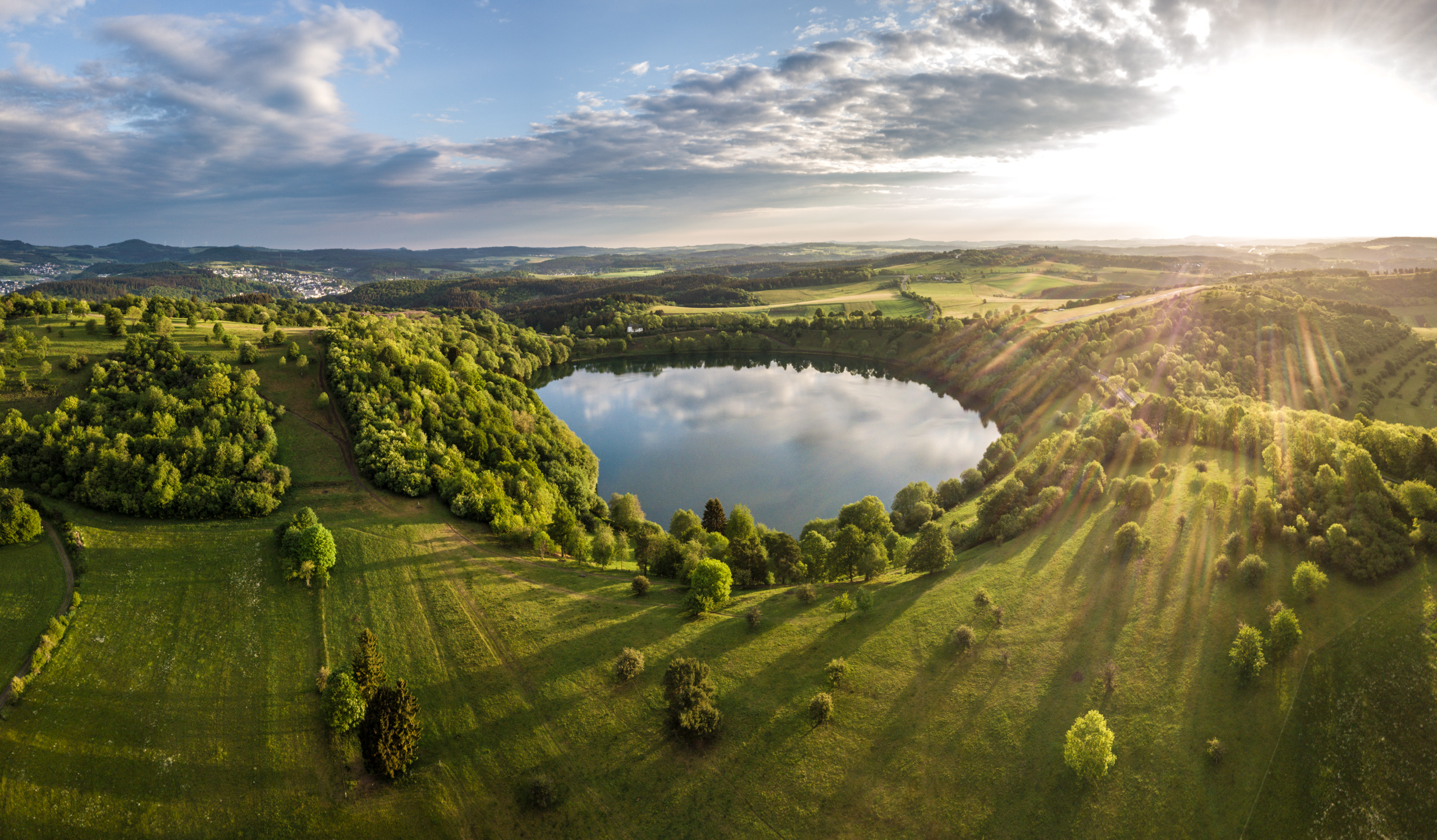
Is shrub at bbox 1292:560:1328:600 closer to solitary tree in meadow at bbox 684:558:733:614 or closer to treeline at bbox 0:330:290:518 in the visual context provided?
solitary tree in meadow at bbox 684:558:733:614

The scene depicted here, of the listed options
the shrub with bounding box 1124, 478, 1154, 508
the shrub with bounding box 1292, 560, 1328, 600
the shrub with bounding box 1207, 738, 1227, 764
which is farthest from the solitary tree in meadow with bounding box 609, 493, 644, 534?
the shrub with bounding box 1292, 560, 1328, 600

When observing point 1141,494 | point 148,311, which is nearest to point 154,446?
point 148,311

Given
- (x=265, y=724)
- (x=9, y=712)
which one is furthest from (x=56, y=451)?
(x=265, y=724)

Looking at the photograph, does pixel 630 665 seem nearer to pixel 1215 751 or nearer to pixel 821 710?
pixel 821 710

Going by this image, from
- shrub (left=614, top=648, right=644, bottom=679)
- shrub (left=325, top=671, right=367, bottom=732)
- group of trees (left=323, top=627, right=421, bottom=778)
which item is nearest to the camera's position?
group of trees (left=323, top=627, right=421, bottom=778)

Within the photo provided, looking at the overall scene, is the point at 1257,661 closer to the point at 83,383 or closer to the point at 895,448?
the point at 895,448

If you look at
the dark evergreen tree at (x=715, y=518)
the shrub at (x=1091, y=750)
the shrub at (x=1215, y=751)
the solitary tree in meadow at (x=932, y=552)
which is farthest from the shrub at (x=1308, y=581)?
the dark evergreen tree at (x=715, y=518)

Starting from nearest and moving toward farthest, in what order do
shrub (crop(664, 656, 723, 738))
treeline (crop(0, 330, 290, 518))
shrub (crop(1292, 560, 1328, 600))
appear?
shrub (crop(664, 656, 723, 738)), shrub (crop(1292, 560, 1328, 600)), treeline (crop(0, 330, 290, 518))
